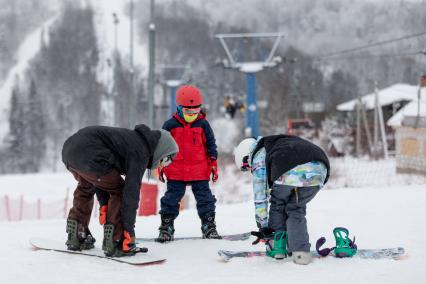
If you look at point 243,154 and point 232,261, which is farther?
point 243,154

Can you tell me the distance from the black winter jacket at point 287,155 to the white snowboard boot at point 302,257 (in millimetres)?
559

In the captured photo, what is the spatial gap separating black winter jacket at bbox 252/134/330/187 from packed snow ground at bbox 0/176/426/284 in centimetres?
68

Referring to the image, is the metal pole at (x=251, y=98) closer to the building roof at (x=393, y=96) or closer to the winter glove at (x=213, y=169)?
the building roof at (x=393, y=96)

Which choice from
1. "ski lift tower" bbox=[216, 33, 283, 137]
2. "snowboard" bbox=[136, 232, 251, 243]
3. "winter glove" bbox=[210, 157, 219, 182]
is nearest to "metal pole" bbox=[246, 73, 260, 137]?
"ski lift tower" bbox=[216, 33, 283, 137]

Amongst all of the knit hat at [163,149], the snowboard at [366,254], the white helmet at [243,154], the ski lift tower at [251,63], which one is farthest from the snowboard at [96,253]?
the ski lift tower at [251,63]

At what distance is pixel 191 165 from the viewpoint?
5.43 m

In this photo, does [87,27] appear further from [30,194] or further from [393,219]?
[393,219]

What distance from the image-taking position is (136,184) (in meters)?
4.38

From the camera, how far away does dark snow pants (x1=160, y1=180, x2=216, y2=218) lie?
17.7 ft

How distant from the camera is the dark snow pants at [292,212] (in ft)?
13.8

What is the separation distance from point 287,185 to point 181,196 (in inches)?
57.9

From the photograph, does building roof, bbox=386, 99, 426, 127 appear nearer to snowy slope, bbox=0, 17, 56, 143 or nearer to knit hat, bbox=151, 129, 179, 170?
knit hat, bbox=151, 129, 179, 170

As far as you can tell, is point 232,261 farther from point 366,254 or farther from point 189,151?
point 189,151

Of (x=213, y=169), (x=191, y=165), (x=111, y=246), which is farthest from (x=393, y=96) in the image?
(x=111, y=246)
